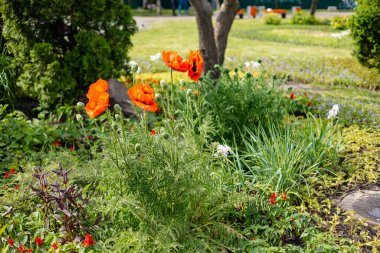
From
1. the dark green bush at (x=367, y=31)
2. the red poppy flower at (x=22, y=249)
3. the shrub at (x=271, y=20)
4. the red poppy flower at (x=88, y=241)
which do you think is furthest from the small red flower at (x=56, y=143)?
the shrub at (x=271, y=20)

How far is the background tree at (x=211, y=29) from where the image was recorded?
267 inches

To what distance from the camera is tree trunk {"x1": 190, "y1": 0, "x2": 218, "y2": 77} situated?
265 inches

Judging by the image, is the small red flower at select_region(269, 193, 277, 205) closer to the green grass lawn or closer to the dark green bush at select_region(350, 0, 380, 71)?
the green grass lawn

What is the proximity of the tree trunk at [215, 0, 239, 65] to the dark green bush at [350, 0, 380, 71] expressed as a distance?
118 inches

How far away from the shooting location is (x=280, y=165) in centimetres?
379

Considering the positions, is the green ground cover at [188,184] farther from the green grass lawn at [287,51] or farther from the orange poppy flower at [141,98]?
the green grass lawn at [287,51]

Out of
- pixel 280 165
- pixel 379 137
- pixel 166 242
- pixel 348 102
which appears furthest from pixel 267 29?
pixel 166 242

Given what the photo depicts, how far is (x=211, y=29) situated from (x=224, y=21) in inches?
15.4

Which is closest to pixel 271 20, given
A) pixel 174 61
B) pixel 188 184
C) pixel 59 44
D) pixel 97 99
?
pixel 59 44

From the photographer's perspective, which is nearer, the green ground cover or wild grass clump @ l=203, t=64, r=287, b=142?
the green ground cover

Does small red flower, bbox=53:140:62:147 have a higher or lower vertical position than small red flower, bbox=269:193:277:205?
lower

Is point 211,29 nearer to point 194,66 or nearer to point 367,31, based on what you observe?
point 367,31

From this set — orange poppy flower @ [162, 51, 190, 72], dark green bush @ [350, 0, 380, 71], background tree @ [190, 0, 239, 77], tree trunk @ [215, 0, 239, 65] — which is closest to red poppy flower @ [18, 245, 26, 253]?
orange poppy flower @ [162, 51, 190, 72]

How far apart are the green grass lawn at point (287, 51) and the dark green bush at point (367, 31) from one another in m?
0.36
